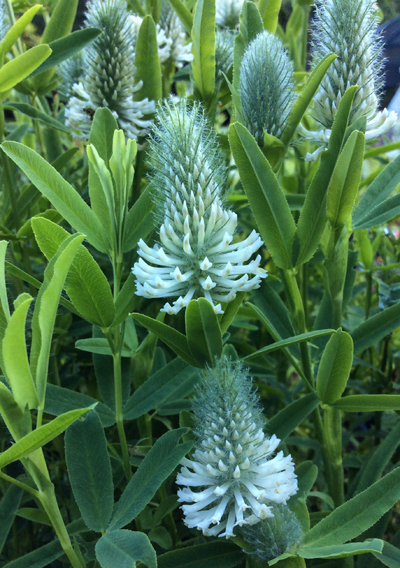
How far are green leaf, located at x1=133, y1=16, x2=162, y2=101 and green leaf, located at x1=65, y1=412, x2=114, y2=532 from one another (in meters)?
0.51

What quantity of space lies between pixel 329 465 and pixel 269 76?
0.48 meters

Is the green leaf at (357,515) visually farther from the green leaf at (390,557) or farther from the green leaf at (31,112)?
the green leaf at (31,112)

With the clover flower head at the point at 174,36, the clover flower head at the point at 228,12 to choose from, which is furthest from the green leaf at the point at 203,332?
the clover flower head at the point at 228,12

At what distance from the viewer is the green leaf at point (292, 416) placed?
2.16 ft

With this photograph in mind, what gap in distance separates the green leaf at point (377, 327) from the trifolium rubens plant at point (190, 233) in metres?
0.20

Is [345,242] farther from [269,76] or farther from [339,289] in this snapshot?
[269,76]

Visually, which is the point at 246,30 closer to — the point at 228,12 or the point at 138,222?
the point at 138,222

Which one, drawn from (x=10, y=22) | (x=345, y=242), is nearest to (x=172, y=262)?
(x=345, y=242)

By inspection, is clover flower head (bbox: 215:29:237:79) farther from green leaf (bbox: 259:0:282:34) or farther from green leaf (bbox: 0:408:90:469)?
green leaf (bbox: 0:408:90:469)

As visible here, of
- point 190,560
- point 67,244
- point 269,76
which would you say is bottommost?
point 190,560

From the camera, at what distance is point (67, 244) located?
48cm

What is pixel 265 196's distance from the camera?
1.98 ft

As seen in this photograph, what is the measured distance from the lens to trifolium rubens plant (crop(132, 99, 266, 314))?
1.81 ft

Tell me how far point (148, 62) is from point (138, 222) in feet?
0.97
